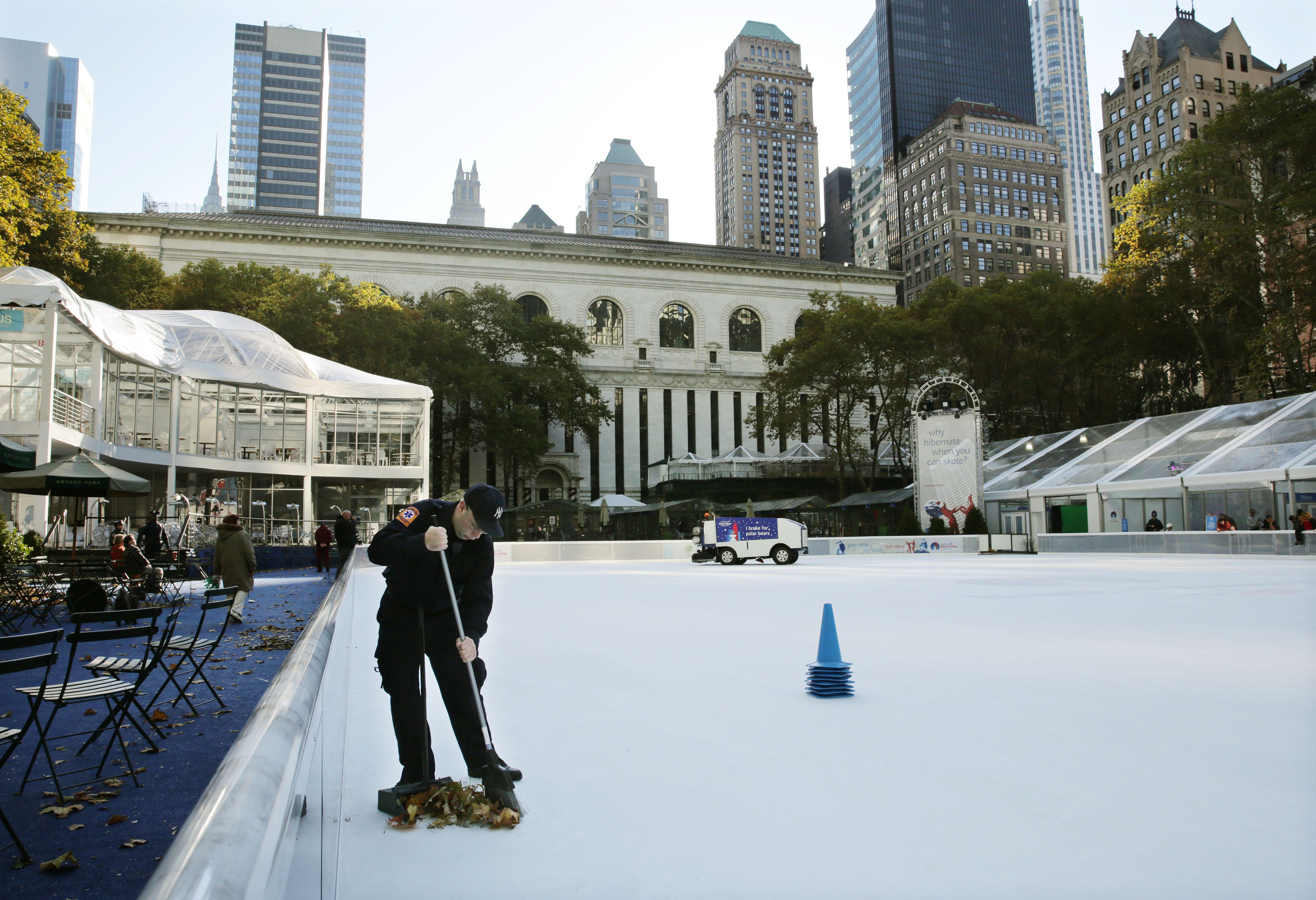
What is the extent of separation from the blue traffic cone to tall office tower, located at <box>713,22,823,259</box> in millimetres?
160705

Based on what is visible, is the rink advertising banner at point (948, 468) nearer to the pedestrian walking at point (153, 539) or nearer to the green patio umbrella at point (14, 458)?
the pedestrian walking at point (153, 539)

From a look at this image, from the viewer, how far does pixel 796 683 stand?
24.4 feet

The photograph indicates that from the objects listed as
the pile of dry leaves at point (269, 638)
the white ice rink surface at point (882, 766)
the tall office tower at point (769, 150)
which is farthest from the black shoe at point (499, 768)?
the tall office tower at point (769, 150)

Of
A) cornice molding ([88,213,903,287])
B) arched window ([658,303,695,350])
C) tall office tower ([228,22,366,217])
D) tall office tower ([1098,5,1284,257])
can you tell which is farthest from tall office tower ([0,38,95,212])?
tall office tower ([1098,5,1284,257])

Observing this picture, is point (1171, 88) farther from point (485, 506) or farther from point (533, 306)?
point (485, 506)

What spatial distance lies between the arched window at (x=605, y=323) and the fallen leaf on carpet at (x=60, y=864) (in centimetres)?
6459

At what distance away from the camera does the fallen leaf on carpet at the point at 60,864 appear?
3.85 metres

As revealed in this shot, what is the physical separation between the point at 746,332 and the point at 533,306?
1767 cm

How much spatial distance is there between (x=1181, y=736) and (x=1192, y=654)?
12.0 ft

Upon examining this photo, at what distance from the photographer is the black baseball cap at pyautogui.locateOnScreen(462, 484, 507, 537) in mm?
4219

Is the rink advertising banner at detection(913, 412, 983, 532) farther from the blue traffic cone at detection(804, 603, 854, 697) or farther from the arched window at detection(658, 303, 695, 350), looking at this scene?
the arched window at detection(658, 303, 695, 350)

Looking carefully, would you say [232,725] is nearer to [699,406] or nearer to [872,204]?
[699,406]

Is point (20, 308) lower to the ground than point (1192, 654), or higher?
higher

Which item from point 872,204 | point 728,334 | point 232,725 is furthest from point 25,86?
point 232,725
